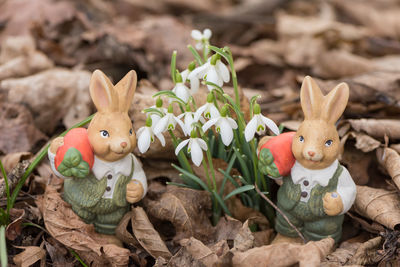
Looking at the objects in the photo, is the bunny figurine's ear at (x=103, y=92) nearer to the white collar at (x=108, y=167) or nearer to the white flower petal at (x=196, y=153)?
the white collar at (x=108, y=167)

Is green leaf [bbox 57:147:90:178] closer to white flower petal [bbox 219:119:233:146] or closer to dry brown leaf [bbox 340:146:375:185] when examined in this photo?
white flower petal [bbox 219:119:233:146]

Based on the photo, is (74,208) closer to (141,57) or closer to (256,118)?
(256,118)

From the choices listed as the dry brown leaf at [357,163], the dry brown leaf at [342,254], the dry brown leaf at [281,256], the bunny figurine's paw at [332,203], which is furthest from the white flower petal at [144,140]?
the dry brown leaf at [357,163]

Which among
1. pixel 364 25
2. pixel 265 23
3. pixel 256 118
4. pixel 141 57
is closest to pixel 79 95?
pixel 141 57

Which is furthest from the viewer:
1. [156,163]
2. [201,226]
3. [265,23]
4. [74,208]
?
[265,23]

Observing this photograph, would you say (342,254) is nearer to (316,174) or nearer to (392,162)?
(316,174)

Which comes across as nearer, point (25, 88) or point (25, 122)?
point (25, 122)
